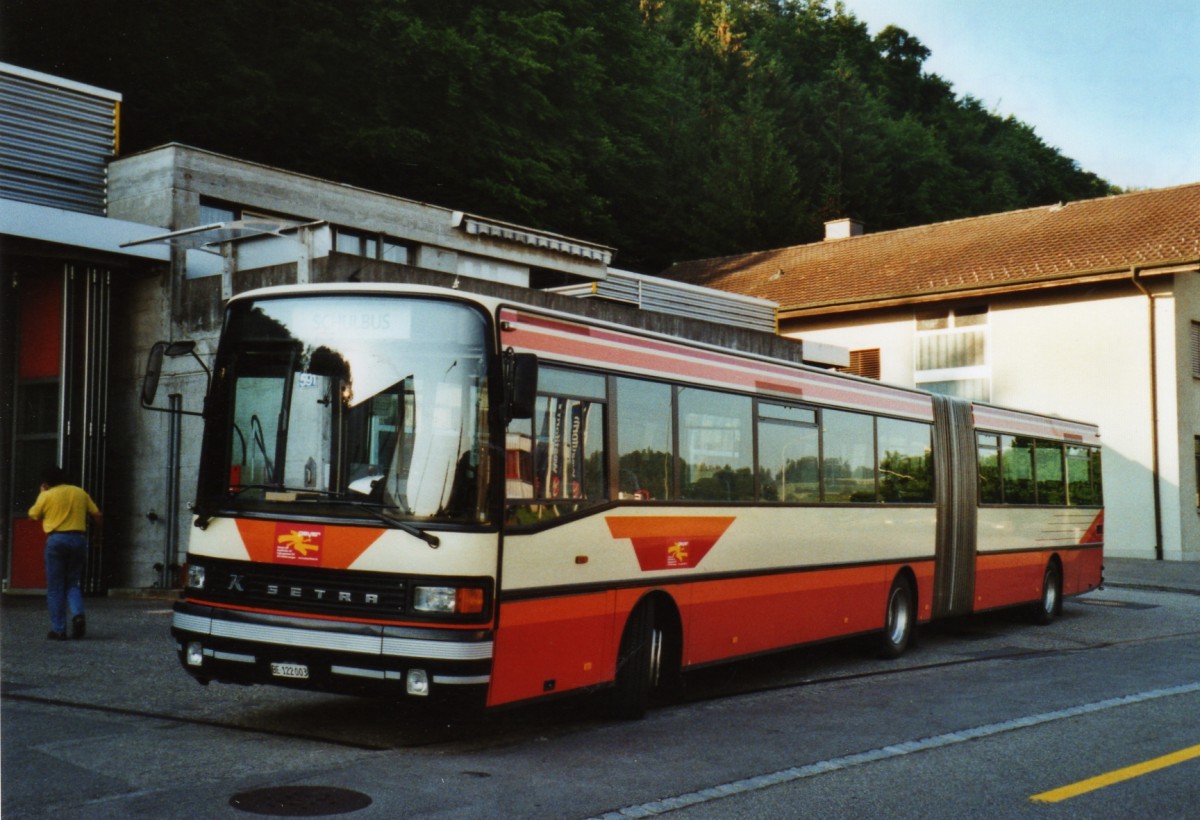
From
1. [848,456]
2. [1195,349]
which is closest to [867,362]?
[1195,349]

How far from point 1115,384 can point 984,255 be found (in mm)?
5743

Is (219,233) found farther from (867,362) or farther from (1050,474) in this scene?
(867,362)

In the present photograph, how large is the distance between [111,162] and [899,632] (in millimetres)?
13813

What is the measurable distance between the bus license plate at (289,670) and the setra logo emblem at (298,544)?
62 centimetres

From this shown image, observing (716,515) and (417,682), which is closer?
(417,682)

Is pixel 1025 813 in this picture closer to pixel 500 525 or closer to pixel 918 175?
pixel 500 525

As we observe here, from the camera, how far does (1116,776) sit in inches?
287

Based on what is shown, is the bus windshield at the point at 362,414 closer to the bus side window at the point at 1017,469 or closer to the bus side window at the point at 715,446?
the bus side window at the point at 715,446

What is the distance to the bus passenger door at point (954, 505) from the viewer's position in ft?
48.8

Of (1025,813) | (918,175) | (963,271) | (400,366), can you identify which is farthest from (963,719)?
(918,175)

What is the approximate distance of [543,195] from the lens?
35.0 m

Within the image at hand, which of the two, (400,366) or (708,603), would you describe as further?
(708,603)

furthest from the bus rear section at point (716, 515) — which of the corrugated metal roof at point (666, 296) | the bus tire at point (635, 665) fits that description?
the corrugated metal roof at point (666, 296)

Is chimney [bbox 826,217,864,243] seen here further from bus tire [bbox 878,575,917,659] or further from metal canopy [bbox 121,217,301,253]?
bus tire [bbox 878,575,917,659]
